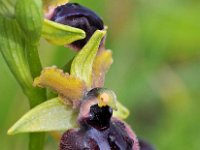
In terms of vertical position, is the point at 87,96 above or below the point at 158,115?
above

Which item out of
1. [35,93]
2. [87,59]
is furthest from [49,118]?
[87,59]

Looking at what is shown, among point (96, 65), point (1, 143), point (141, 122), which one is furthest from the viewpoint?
point (141, 122)

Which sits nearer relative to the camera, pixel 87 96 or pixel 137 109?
pixel 87 96

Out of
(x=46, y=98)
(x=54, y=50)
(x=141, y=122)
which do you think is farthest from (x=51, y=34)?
(x=141, y=122)

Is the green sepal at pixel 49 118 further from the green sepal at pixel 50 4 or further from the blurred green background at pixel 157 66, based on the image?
the blurred green background at pixel 157 66

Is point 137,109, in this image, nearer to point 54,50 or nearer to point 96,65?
point 54,50

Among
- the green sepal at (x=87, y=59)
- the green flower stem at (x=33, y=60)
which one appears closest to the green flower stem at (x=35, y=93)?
the green flower stem at (x=33, y=60)

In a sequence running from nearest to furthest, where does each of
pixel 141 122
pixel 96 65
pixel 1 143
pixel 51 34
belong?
pixel 51 34, pixel 96 65, pixel 1 143, pixel 141 122
